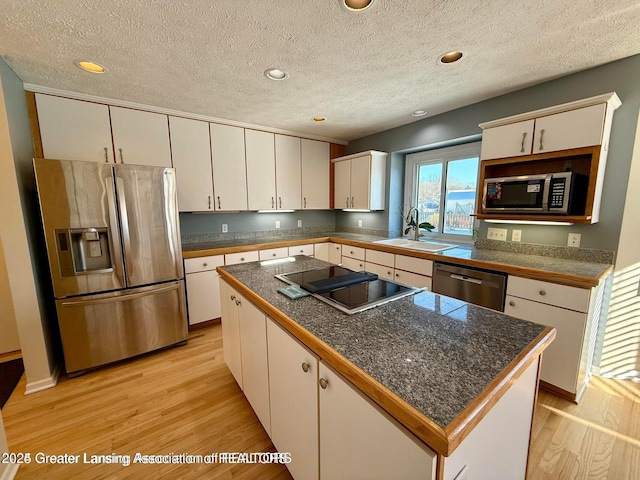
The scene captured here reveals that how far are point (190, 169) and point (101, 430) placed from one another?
2.39 meters

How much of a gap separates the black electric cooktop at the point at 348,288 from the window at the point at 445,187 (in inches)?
77.0

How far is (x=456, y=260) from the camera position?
233 centimetres

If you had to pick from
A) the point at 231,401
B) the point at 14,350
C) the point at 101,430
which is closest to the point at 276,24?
the point at 231,401

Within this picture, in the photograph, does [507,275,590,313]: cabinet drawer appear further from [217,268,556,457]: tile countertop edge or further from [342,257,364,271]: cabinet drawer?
[342,257,364,271]: cabinet drawer

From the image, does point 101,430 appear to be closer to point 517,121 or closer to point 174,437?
point 174,437

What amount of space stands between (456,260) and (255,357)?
6.03ft

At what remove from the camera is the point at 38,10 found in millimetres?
1342

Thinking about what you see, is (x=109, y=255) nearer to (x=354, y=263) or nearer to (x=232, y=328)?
(x=232, y=328)

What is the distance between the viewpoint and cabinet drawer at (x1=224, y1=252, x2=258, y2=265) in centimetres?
303

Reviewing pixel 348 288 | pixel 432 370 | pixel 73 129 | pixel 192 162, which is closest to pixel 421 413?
pixel 432 370

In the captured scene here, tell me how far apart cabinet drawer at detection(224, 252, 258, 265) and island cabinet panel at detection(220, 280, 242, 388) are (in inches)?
42.7

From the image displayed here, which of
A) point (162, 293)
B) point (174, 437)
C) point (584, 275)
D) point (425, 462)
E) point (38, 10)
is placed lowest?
point (174, 437)

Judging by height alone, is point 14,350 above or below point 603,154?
below

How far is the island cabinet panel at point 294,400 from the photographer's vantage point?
1.03 m
